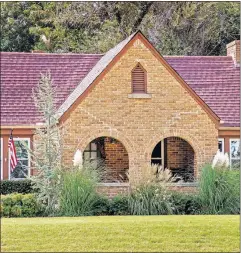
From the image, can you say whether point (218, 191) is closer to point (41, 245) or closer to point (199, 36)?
point (41, 245)

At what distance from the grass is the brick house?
5891mm

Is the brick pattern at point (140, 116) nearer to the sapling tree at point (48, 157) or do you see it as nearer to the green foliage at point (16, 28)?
the sapling tree at point (48, 157)

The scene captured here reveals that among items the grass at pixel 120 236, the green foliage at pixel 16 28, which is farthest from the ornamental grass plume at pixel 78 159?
the green foliage at pixel 16 28

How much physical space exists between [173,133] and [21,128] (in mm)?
4247

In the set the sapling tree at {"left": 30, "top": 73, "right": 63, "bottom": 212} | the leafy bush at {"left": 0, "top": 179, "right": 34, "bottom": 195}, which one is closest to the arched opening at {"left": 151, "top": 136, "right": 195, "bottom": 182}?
the sapling tree at {"left": 30, "top": 73, "right": 63, "bottom": 212}

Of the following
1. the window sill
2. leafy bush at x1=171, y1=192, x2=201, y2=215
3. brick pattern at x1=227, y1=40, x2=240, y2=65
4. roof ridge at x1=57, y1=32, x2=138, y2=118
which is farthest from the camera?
brick pattern at x1=227, y1=40, x2=240, y2=65

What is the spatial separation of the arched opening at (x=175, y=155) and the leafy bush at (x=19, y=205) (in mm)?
5457

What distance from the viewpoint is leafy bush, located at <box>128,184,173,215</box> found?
22938 millimetres

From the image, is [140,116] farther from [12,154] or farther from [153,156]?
[12,154]

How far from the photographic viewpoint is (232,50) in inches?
1203

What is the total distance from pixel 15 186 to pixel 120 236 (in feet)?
25.1

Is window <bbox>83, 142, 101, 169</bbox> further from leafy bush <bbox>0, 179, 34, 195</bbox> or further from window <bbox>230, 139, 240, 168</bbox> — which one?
window <bbox>230, 139, 240, 168</bbox>

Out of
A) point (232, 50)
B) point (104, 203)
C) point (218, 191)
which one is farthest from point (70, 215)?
point (232, 50)

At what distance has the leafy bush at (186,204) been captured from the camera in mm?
23438
